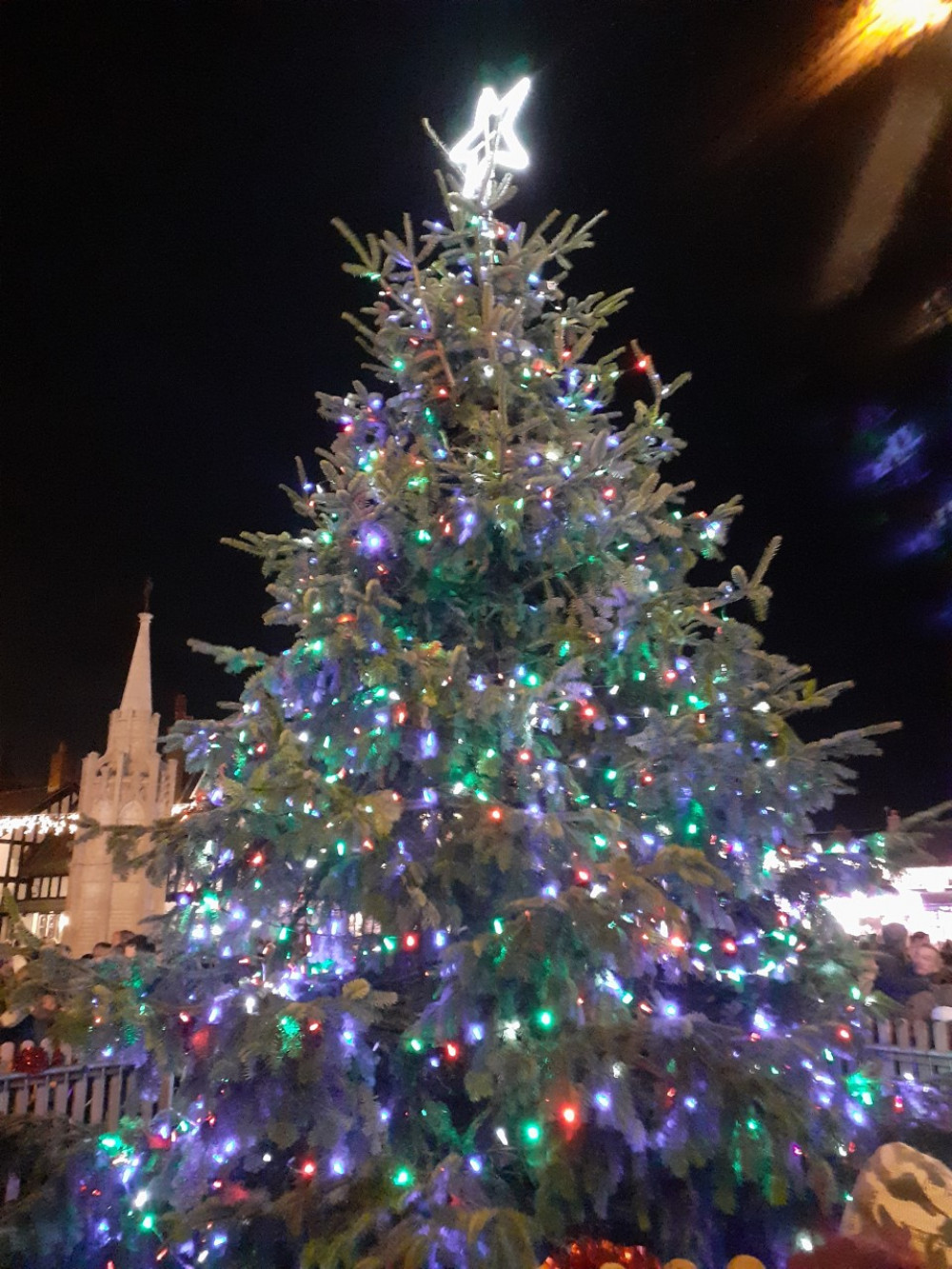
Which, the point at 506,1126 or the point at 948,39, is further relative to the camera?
the point at 948,39

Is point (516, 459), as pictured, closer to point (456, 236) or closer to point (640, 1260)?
point (456, 236)

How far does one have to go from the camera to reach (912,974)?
775cm

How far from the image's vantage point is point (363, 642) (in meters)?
4.20

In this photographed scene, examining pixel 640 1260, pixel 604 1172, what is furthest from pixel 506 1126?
pixel 640 1260

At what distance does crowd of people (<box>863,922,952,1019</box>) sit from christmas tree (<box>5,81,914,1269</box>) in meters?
3.61

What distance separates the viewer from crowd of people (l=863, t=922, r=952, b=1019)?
24.6ft

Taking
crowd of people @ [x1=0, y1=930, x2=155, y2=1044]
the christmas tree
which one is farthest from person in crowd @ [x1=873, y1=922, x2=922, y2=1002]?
crowd of people @ [x1=0, y1=930, x2=155, y2=1044]

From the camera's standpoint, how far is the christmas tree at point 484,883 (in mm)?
3287

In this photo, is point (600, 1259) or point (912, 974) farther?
point (912, 974)

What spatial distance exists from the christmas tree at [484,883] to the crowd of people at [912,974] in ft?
11.8

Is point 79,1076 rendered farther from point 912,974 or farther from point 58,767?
point 58,767

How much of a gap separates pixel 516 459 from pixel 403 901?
2.48 m

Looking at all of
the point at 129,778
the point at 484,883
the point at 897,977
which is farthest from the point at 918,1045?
the point at 129,778

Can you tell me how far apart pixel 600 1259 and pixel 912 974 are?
5.96m
